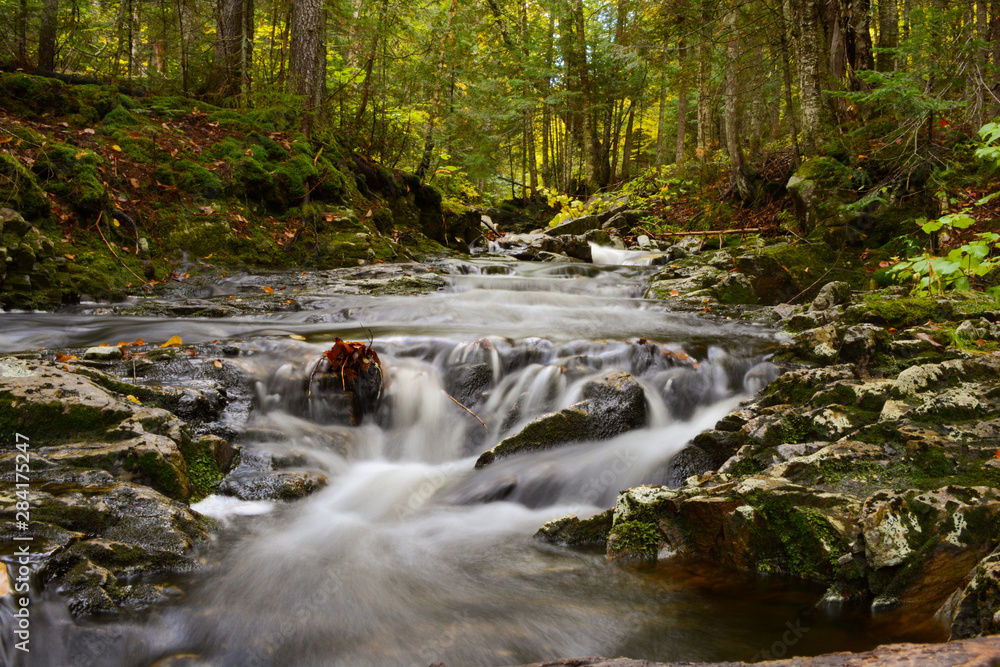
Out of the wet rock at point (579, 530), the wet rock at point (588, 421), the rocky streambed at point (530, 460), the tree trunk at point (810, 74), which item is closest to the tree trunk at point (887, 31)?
the tree trunk at point (810, 74)

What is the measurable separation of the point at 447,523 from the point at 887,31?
13.2m

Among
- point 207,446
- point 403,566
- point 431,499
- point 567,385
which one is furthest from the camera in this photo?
point 567,385

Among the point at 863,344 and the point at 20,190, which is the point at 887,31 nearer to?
the point at 863,344

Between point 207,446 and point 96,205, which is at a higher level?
point 96,205

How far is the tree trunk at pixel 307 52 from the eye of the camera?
10.3 meters

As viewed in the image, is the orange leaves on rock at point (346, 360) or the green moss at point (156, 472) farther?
the orange leaves on rock at point (346, 360)

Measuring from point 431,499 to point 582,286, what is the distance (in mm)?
6491

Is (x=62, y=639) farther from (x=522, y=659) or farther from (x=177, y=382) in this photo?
(x=177, y=382)

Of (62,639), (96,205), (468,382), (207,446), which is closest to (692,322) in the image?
(468,382)

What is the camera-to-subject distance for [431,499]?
3848 millimetres

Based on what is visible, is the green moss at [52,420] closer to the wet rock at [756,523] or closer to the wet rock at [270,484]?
the wet rock at [270,484]

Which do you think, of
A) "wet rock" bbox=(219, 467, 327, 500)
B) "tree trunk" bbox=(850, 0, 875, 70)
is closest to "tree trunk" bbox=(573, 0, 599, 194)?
"tree trunk" bbox=(850, 0, 875, 70)

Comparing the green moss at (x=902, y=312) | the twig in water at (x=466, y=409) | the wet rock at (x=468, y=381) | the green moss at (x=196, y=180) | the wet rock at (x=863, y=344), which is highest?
the green moss at (x=196, y=180)

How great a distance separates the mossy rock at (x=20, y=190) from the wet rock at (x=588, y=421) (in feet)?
20.7
